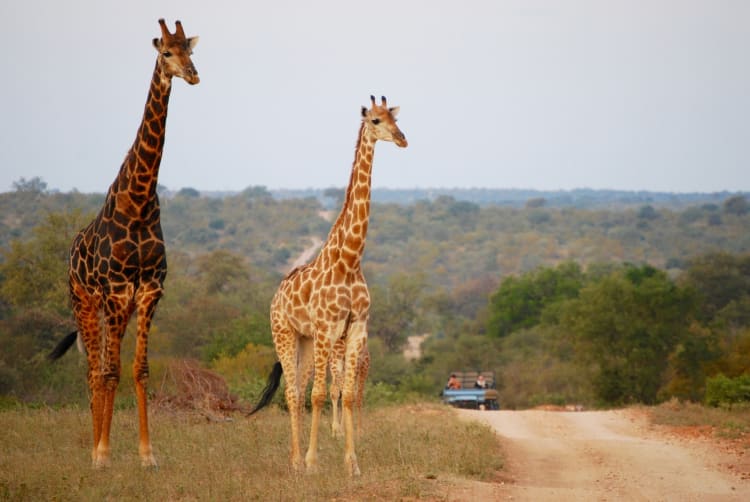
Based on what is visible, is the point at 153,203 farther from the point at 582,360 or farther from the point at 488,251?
the point at 488,251

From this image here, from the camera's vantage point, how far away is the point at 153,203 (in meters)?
11.2

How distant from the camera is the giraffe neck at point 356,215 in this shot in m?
11.0

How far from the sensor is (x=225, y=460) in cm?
1158

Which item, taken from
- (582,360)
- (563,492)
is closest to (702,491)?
(563,492)

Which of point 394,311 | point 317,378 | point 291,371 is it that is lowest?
point 394,311

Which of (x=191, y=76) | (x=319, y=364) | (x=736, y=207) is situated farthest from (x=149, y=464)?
(x=736, y=207)

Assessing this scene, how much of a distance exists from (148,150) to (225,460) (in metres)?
3.89

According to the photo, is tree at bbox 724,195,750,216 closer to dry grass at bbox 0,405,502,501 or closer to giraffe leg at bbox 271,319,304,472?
dry grass at bbox 0,405,502,501

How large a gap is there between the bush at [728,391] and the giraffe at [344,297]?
11.2 m

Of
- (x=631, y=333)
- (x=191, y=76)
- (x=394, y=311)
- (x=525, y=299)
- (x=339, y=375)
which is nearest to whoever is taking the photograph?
(x=191, y=76)

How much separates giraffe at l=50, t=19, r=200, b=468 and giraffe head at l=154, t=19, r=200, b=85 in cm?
5

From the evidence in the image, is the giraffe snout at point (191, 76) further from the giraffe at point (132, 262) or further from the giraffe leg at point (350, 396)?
the giraffe leg at point (350, 396)

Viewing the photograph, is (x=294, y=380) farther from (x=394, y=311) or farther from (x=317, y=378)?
(x=394, y=311)

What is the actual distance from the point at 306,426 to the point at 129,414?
3097mm
